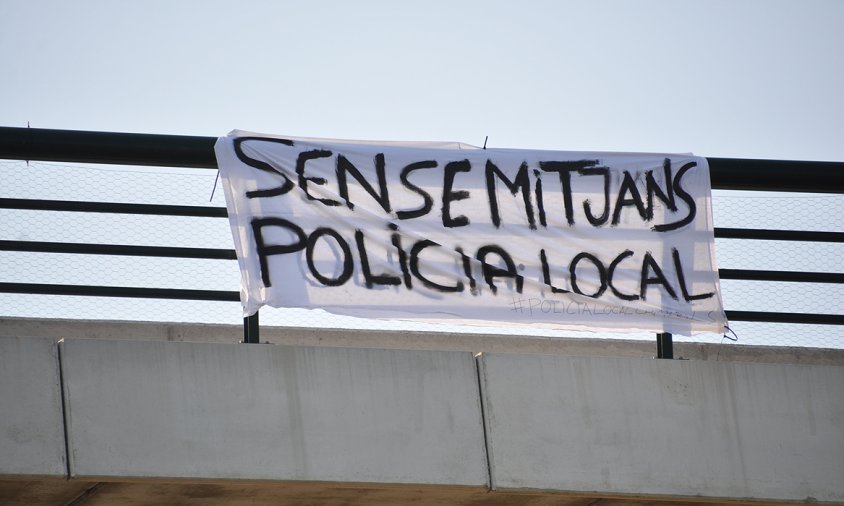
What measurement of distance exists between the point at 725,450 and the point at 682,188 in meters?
1.59

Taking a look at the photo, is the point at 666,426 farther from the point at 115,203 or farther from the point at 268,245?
the point at 115,203

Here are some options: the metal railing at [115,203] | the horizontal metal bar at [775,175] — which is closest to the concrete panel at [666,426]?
the metal railing at [115,203]

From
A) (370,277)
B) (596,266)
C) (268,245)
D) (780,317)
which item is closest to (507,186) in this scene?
(596,266)

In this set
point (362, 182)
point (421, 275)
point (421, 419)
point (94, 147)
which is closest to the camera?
point (421, 419)

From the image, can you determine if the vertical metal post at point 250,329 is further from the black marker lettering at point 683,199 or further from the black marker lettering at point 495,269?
the black marker lettering at point 683,199

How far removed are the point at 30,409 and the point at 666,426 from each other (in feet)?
10.5

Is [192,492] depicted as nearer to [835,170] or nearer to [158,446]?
[158,446]

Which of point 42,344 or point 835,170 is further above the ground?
point 835,170

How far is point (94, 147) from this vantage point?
6223mm

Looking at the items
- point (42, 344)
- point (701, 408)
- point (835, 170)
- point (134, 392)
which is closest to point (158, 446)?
point (134, 392)

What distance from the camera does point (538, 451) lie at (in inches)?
234

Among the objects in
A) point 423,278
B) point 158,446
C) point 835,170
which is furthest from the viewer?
point 835,170

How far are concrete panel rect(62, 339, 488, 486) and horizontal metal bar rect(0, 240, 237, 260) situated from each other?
2.35ft

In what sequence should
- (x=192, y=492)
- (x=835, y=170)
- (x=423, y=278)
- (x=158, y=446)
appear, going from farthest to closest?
(x=835, y=170), (x=423, y=278), (x=192, y=492), (x=158, y=446)
